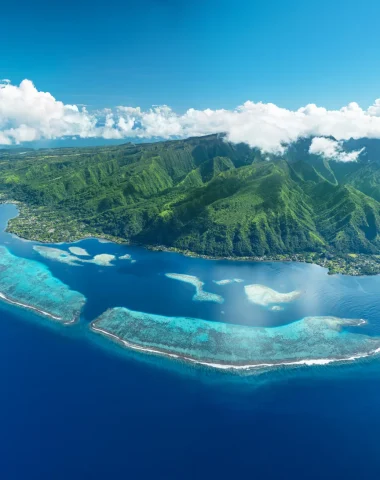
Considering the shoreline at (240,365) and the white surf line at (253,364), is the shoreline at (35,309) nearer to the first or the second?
the shoreline at (240,365)

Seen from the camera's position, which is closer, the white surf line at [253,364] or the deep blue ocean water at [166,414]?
the deep blue ocean water at [166,414]

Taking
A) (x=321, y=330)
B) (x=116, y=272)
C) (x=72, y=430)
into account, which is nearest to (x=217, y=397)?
(x=72, y=430)

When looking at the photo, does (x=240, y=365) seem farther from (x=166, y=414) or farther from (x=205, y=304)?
(x=205, y=304)

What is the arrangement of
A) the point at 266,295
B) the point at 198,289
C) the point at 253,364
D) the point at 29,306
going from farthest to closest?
1. the point at 198,289
2. the point at 266,295
3. the point at 29,306
4. the point at 253,364

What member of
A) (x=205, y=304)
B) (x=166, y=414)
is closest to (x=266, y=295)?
(x=205, y=304)

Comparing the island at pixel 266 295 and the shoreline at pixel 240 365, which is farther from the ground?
the island at pixel 266 295

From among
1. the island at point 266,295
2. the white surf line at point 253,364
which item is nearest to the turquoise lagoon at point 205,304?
the white surf line at point 253,364

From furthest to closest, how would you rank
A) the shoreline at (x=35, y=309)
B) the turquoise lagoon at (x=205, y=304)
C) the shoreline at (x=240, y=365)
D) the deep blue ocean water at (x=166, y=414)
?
the shoreline at (x=35, y=309)
the turquoise lagoon at (x=205, y=304)
the shoreline at (x=240, y=365)
the deep blue ocean water at (x=166, y=414)

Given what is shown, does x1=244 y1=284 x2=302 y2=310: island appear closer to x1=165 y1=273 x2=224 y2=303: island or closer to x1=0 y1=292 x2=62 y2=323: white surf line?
x1=165 y1=273 x2=224 y2=303: island

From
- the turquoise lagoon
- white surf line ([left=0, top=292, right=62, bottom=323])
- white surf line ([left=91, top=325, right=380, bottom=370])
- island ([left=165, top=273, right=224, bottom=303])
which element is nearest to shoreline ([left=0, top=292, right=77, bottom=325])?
white surf line ([left=0, top=292, right=62, bottom=323])
